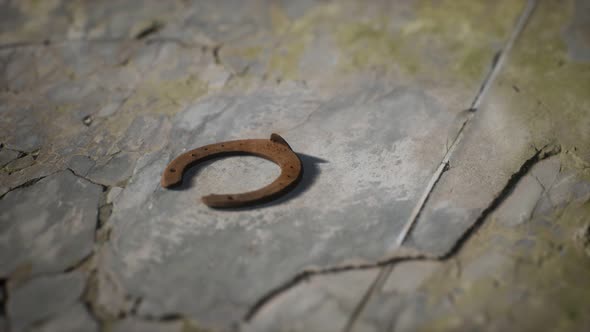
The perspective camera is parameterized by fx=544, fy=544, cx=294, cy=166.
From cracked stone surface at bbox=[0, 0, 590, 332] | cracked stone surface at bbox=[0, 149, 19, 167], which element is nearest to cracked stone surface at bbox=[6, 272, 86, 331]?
cracked stone surface at bbox=[0, 0, 590, 332]

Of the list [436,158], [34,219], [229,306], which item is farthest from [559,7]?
[34,219]

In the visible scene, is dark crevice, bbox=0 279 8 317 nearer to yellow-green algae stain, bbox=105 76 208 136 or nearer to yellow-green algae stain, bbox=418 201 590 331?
yellow-green algae stain, bbox=105 76 208 136

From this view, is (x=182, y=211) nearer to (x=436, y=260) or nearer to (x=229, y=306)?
(x=229, y=306)

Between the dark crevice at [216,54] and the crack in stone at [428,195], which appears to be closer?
the crack in stone at [428,195]

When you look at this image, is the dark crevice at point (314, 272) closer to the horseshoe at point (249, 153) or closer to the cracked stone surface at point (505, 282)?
the cracked stone surface at point (505, 282)

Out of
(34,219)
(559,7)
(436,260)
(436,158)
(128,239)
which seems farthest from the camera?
(559,7)

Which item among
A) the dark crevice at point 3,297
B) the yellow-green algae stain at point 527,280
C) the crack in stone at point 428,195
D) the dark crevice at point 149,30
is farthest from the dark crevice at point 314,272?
Answer: the dark crevice at point 149,30

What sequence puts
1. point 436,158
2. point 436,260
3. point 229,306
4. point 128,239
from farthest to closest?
point 436,158 < point 128,239 < point 436,260 < point 229,306
